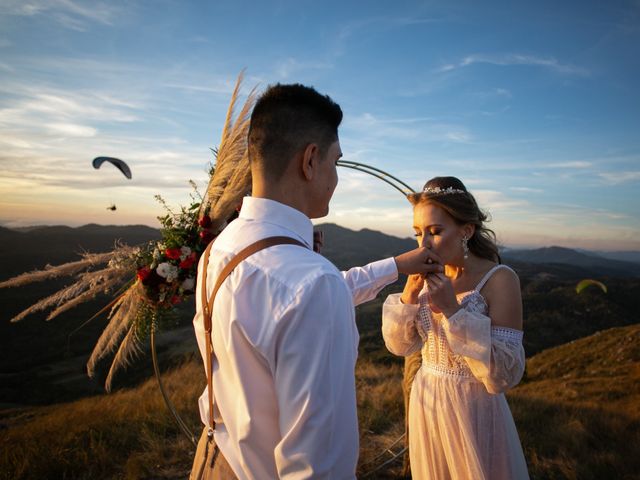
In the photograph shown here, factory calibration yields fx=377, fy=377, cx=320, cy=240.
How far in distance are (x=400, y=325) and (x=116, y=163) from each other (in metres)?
4.12

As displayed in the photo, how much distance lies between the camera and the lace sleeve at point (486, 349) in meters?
2.75

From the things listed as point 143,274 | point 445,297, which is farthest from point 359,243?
point 445,297

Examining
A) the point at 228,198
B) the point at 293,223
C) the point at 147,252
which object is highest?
the point at 228,198

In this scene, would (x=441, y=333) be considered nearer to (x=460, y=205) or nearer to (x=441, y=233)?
(x=441, y=233)

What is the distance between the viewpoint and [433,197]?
332 cm

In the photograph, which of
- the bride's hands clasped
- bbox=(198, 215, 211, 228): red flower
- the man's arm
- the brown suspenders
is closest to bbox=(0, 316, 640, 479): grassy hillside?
the man's arm

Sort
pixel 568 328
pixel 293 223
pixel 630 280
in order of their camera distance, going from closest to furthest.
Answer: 1. pixel 293 223
2. pixel 568 328
3. pixel 630 280

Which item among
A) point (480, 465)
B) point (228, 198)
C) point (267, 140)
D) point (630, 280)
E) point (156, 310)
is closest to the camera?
point (267, 140)

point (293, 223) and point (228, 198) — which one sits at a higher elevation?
point (228, 198)

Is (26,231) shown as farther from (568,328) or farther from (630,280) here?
(630,280)

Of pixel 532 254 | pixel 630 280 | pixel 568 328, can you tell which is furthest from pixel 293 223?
pixel 532 254

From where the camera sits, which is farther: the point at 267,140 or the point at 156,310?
the point at 156,310

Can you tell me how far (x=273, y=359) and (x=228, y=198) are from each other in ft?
6.37

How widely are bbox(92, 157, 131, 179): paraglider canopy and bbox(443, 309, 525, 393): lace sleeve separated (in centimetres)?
391
